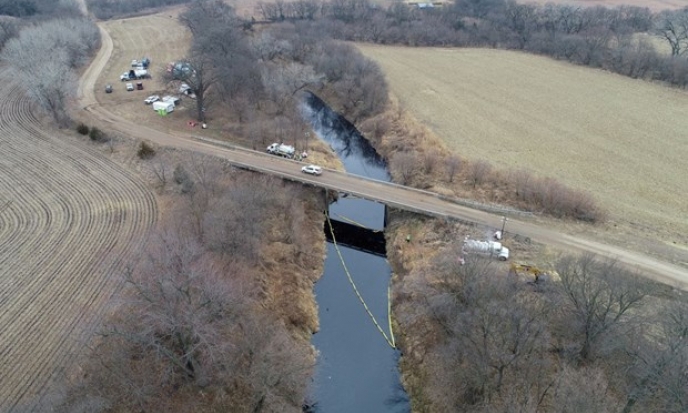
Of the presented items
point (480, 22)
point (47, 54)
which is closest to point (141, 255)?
point (47, 54)

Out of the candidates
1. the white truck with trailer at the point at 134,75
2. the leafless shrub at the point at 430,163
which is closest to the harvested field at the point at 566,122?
the leafless shrub at the point at 430,163

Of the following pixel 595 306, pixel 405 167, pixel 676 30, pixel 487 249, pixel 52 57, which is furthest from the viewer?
pixel 676 30

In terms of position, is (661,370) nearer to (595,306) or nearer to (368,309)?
(595,306)

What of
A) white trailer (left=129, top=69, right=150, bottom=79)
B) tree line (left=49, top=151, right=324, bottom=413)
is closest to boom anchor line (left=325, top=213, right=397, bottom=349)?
tree line (left=49, top=151, right=324, bottom=413)

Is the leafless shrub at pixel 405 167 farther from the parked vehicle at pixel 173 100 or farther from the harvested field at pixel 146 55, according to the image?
the parked vehicle at pixel 173 100

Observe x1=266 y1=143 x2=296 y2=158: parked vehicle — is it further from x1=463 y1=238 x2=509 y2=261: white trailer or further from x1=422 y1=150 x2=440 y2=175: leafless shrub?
x1=463 y1=238 x2=509 y2=261: white trailer

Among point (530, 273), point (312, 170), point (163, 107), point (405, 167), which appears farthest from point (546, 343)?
point (163, 107)

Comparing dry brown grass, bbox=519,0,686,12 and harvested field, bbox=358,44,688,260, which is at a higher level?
dry brown grass, bbox=519,0,686,12
